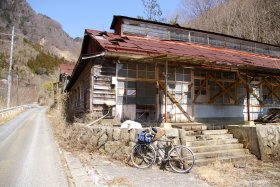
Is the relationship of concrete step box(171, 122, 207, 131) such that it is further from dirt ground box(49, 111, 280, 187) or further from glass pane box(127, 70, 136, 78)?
glass pane box(127, 70, 136, 78)

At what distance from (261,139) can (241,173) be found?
2606mm

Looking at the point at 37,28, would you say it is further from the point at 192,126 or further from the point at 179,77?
the point at 192,126

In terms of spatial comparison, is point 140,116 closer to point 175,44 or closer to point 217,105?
point 217,105

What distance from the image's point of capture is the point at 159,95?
11781 mm

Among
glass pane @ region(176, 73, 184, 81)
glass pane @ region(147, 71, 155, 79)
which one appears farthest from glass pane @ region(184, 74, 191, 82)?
glass pane @ region(147, 71, 155, 79)

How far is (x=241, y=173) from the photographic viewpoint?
322 inches

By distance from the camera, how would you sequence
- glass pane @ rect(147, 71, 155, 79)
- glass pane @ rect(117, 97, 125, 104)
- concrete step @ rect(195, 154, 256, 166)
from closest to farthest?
concrete step @ rect(195, 154, 256, 166), glass pane @ rect(117, 97, 125, 104), glass pane @ rect(147, 71, 155, 79)

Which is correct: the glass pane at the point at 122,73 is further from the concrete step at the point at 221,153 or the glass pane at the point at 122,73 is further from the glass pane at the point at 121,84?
the concrete step at the point at 221,153

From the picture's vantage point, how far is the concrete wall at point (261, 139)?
1009cm

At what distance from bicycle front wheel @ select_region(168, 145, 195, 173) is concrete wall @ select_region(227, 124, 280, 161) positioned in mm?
3255

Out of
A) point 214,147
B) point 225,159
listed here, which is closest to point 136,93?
point 214,147

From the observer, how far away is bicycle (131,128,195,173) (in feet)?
26.2

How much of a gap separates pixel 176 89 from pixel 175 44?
379 centimetres

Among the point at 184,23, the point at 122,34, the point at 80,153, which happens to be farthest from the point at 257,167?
the point at 184,23
